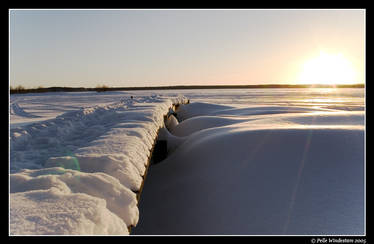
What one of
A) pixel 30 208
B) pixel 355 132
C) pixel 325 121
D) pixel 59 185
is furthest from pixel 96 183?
pixel 325 121

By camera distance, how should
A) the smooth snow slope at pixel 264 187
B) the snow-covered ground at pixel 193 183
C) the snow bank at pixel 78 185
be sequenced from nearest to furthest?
the snow bank at pixel 78 185, the snow-covered ground at pixel 193 183, the smooth snow slope at pixel 264 187

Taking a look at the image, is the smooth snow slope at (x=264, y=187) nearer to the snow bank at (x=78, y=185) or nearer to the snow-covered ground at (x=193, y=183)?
the snow-covered ground at (x=193, y=183)

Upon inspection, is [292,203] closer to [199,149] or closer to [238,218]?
[238,218]

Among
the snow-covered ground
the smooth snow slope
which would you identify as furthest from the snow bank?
the smooth snow slope

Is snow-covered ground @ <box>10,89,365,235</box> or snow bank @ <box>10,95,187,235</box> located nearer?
snow bank @ <box>10,95,187,235</box>

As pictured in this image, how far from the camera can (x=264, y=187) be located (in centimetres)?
295

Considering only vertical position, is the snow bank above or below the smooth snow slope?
above

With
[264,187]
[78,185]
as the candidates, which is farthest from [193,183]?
[78,185]

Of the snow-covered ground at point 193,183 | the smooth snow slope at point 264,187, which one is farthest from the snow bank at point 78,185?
the smooth snow slope at point 264,187

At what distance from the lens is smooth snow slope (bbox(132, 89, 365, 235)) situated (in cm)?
252

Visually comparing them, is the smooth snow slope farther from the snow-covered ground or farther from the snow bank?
the snow bank

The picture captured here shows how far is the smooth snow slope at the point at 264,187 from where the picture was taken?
8.25ft

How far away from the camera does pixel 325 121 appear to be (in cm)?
516
